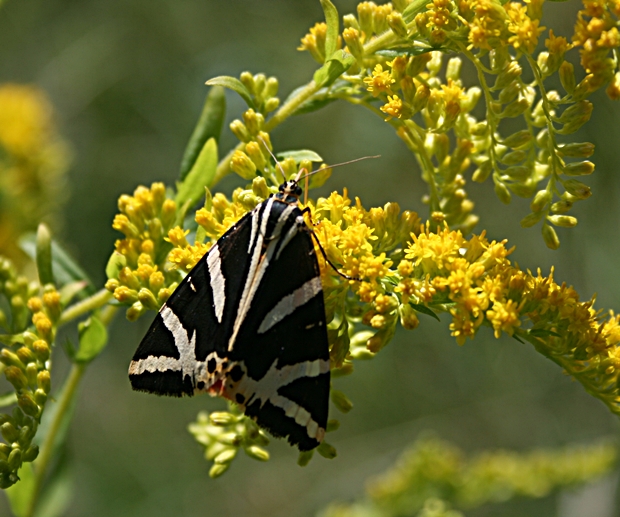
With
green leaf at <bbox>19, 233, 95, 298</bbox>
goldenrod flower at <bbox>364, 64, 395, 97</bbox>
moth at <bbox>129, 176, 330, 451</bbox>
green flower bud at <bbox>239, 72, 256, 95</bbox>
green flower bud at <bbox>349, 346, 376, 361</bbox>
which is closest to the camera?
moth at <bbox>129, 176, 330, 451</bbox>

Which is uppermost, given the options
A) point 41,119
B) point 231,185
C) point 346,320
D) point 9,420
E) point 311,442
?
point 41,119

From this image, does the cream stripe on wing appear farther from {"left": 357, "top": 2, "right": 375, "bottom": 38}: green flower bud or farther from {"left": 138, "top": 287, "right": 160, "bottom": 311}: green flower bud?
{"left": 357, "top": 2, "right": 375, "bottom": 38}: green flower bud

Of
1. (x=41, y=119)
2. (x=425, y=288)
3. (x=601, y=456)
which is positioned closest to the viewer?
(x=425, y=288)

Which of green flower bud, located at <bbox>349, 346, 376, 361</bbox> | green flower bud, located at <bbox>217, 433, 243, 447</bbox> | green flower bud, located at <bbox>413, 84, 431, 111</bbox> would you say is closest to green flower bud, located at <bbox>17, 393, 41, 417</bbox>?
green flower bud, located at <bbox>217, 433, 243, 447</bbox>

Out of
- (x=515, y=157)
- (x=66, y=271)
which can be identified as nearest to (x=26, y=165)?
(x=66, y=271)

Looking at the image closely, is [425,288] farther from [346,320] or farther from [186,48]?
[186,48]

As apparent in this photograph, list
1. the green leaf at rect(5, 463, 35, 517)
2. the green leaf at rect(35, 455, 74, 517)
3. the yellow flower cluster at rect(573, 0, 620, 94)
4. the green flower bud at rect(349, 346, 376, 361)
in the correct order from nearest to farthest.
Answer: the yellow flower cluster at rect(573, 0, 620, 94)
the green flower bud at rect(349, 346, 376, 361)
the green leaf at rect(5, 463, 35, 517)
the green leaf at rect(35, 455, 74, 517)

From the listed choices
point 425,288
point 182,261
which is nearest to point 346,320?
point 425,288
